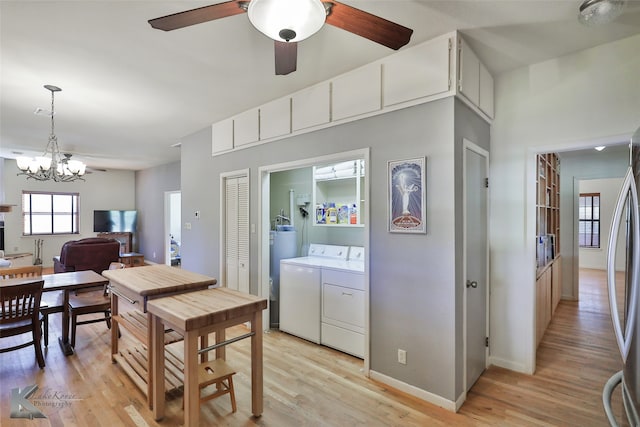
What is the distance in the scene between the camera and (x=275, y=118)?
361 cm

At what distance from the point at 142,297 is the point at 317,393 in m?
1.53

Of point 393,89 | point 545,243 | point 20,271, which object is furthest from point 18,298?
point 545,243

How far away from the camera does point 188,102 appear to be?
366 centimetres

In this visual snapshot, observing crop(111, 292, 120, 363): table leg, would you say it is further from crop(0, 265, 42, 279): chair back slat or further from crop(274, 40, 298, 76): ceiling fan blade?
crop(274, 40, 298, 76): ceiling fan blade

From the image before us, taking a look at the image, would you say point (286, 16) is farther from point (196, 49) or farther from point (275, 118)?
point (275, 118)

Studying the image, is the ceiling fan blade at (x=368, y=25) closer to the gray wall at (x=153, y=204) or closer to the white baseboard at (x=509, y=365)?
the white baseboard at (x=509, y=365)

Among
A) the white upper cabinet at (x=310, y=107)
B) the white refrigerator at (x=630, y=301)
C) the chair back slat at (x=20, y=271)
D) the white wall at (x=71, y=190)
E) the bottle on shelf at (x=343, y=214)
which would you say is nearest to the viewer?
the white refrigerator at (x=630, y=301)

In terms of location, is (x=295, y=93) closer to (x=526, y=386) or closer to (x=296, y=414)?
(x=296, y=414)

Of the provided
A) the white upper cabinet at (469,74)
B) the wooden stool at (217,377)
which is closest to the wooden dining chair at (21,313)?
the wooden stool at (217,377)

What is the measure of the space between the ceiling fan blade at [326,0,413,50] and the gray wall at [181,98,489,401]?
87cm

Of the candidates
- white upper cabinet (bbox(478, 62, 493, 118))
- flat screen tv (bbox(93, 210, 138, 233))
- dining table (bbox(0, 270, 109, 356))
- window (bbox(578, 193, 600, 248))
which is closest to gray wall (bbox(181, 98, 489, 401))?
white upper cabinet (bbox(478, 62, 493, 118))

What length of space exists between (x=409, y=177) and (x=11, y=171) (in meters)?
9.80

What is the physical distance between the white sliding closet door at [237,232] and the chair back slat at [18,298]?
75.7 inches

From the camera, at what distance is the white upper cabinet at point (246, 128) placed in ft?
12.7
